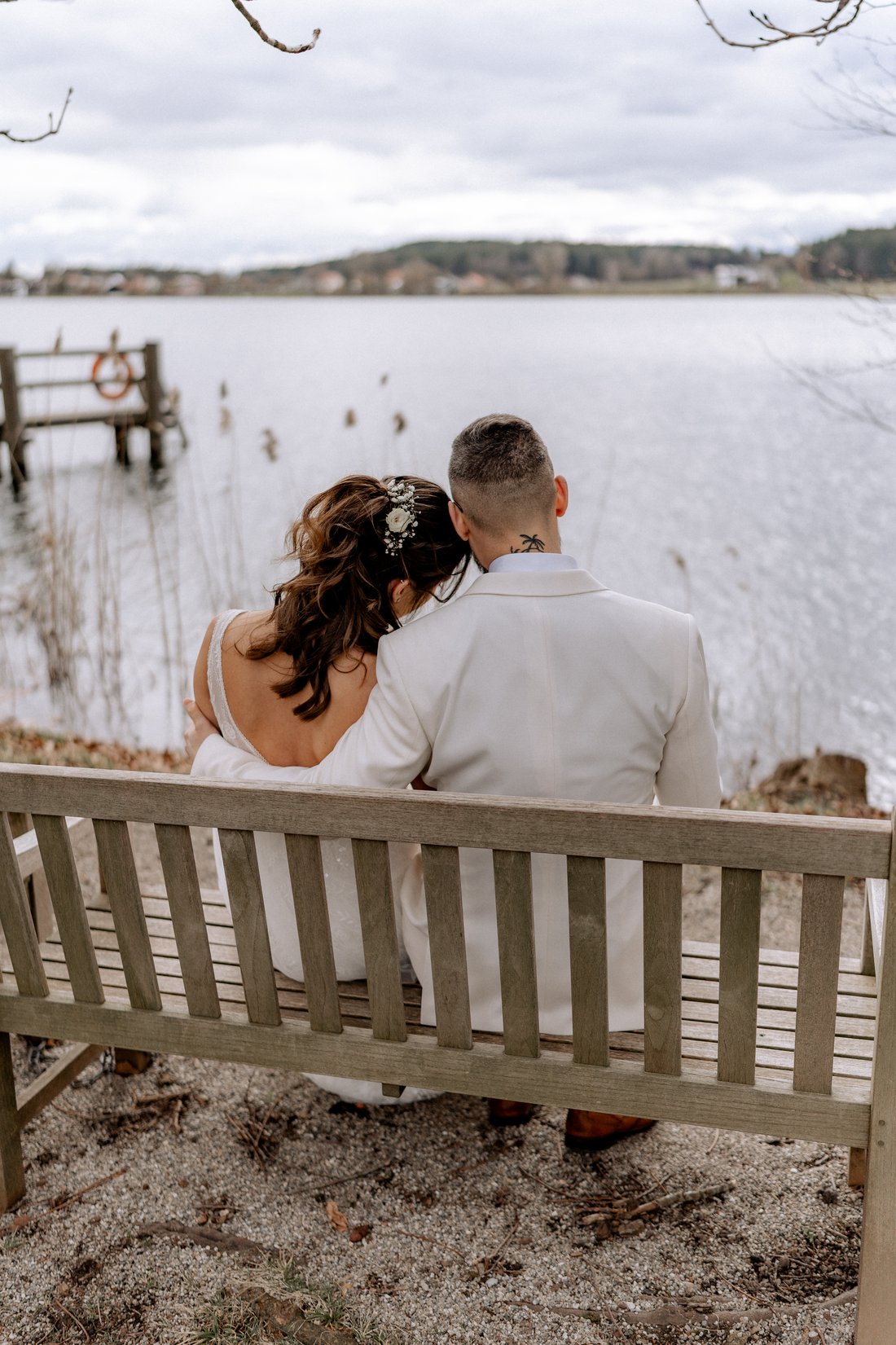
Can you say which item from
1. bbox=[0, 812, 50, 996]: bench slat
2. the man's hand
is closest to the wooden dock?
the man's hand

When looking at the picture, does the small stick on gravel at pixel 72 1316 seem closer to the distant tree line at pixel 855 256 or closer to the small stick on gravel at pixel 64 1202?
the small stick on gravel at pixel 64 1202

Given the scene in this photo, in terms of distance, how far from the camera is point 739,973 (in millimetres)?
1684

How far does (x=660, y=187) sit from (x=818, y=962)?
95.4 feet

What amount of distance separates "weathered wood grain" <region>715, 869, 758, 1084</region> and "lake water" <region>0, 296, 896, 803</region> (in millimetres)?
530

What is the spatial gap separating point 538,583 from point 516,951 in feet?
2.00

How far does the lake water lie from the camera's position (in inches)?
279

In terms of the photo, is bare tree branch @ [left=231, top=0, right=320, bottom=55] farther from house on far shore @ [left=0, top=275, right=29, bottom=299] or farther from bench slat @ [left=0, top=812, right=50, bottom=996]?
house on far shore @ [left=0, top=275, right=29, bottom=299]

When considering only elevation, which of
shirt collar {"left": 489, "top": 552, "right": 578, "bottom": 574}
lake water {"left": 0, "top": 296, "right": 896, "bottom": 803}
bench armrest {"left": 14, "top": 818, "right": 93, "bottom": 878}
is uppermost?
shirt collar {"left": 489, "top": 552, "right": 578, "bottom": 574}

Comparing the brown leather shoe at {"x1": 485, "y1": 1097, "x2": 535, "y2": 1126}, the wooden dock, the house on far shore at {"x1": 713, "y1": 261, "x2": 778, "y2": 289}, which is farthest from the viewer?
the wooden dock

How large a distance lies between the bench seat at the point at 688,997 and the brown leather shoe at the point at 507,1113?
0.46 metres

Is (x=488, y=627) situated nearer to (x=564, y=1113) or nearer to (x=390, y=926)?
(x=390, y=926)

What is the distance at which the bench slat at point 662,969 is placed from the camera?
1668 mm

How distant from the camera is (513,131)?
3594 centimetres

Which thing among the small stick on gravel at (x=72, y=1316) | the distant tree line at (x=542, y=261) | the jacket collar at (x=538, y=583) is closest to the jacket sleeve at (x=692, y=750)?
the jacket collar at (x=538, y=583)
